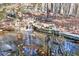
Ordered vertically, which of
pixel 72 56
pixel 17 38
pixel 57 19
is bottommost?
pixel 72 56

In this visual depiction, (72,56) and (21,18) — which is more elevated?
(21,18)

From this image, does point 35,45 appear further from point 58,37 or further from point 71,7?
point 71,7

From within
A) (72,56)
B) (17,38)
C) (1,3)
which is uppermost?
(1,3)

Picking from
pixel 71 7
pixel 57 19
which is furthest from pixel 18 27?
pixel 71 7

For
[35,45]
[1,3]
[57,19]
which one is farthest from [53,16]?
[1,3]

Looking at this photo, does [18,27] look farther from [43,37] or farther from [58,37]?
[58,37]

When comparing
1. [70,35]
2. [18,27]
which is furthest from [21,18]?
[70,35]

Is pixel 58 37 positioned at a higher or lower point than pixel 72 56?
higher

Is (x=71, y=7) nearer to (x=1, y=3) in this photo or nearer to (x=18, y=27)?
(x=18, y=27)
